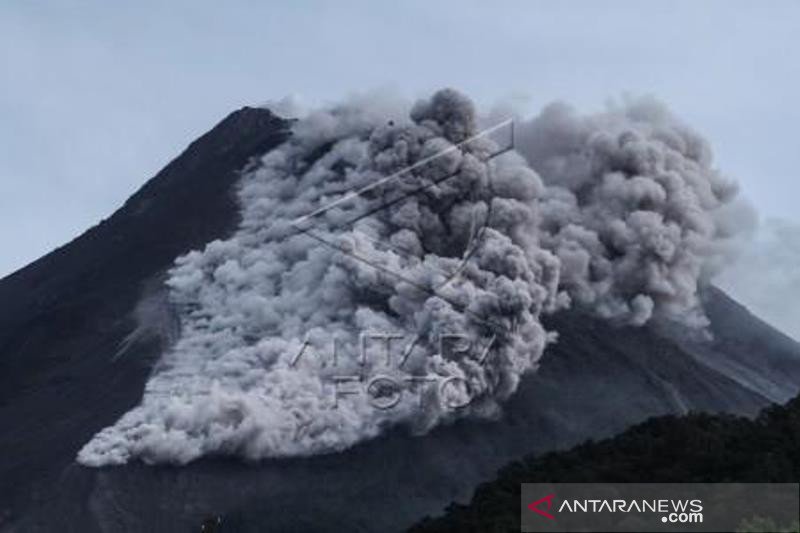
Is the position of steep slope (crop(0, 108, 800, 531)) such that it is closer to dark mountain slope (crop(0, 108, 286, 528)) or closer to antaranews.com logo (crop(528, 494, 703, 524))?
dark mountain slope (crop(0, 108, 286, 528))

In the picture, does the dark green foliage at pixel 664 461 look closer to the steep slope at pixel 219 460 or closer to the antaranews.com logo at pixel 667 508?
the antaranews.com logo at pixel 667 508

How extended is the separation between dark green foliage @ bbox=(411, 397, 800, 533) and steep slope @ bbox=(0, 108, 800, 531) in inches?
955

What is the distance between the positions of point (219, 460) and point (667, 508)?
2390 inches

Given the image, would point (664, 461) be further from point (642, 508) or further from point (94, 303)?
point (94, 303)

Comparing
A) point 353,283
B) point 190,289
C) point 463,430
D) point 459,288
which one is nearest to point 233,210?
point 190,289

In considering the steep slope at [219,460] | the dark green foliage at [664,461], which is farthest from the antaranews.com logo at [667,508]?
the steep slope at [219,460]

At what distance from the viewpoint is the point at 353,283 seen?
12100cm

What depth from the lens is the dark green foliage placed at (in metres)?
59.8

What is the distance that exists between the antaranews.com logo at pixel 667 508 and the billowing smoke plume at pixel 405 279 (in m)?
53.1

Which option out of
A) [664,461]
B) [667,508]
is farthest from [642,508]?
[664,461]

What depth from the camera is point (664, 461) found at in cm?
6350

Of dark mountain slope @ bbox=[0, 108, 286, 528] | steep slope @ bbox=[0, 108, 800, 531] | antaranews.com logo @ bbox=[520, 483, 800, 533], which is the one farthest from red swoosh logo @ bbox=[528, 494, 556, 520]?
dark mountain slope @ bbox=[0, 108, 286, 528]

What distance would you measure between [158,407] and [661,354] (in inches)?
1598

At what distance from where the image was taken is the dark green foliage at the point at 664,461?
196 ft
